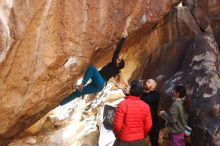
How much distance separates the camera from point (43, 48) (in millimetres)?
7125

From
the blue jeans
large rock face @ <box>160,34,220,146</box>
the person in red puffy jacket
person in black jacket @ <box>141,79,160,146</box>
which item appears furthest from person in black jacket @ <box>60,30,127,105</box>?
the person in red puffy jacket

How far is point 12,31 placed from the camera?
6.78 meters

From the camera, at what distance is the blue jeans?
8469mm

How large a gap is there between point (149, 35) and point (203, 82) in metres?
2.21

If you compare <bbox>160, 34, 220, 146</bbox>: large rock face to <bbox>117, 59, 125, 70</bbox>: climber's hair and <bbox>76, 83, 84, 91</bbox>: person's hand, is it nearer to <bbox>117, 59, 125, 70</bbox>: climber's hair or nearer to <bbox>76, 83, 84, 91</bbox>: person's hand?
<bbox>117, 59, 125, 70</bbox>: climber's hair

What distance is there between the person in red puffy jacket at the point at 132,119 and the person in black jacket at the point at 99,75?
235 cm

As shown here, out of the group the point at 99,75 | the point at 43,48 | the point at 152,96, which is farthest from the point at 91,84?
the point at 43,48

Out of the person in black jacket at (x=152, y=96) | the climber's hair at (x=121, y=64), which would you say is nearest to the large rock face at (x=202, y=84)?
the person in black jacket at (x=152, y=96)

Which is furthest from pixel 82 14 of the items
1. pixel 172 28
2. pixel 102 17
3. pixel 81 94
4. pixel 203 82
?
pixel 172 28

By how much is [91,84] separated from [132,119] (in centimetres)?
292

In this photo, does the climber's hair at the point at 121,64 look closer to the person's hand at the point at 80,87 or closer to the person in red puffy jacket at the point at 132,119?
the person's hand at the point at 80,87

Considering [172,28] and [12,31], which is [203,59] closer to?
[172,28]

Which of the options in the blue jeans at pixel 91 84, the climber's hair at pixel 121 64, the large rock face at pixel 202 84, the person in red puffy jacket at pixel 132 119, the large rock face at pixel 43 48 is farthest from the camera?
the climber's hair at pixel 121 64

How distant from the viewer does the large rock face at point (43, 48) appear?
686 centimetres
